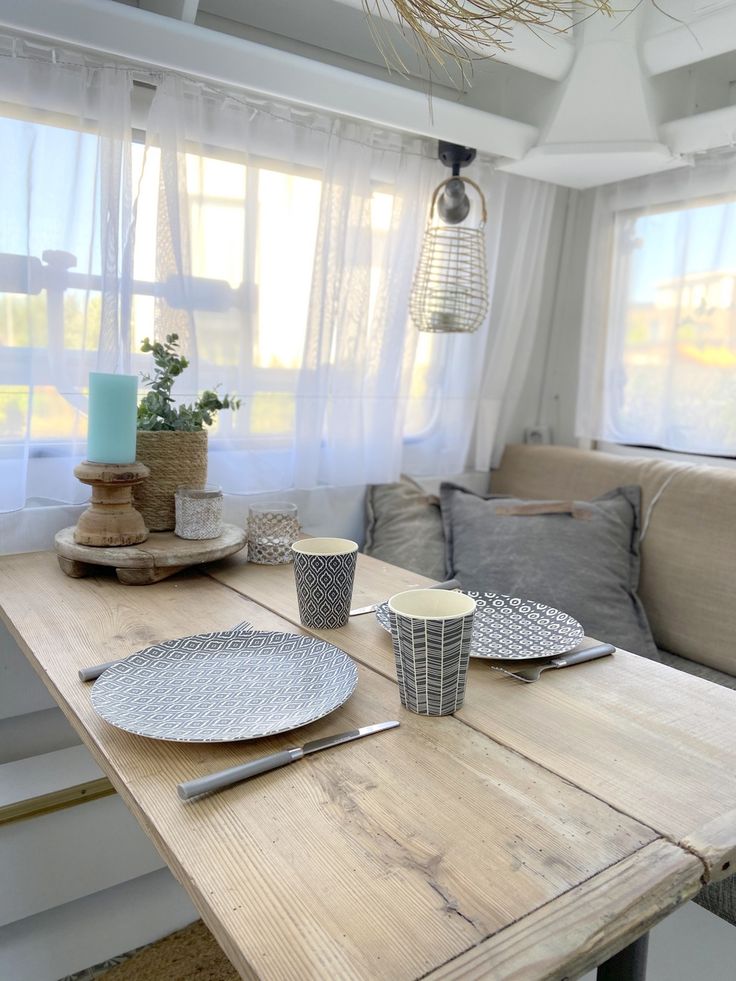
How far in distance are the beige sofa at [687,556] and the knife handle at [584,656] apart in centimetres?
86

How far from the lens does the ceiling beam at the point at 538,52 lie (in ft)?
5.92

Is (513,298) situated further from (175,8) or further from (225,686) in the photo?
(225,686)

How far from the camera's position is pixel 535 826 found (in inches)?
27.5

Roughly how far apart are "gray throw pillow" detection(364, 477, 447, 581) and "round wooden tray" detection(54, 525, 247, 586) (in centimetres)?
67

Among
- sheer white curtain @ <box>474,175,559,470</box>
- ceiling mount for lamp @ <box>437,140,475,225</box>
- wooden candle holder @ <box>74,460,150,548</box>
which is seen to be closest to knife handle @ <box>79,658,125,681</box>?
wooden candle holder @ <box>74,460,150,548</box>

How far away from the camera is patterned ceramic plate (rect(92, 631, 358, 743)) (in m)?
0.84

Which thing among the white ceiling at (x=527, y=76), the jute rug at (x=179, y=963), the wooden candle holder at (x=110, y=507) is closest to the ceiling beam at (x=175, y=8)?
the white ceiling at (x=527, y=76)

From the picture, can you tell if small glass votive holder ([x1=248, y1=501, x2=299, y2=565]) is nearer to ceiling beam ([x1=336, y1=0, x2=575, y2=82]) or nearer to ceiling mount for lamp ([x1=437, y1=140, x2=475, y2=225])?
ceiling mount for lamp ([x1=437, y1=140, x2=475, y2=225])

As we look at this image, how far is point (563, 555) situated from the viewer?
1997 millimetres

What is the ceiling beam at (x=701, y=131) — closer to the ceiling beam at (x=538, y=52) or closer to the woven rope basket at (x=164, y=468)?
the ceiling beam at (x=538, y=52)

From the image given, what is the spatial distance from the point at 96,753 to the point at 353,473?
1356 mm

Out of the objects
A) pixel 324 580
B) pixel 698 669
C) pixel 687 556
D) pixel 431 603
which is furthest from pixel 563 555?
pixel 431 603

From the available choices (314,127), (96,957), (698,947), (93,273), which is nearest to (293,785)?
(698,947)

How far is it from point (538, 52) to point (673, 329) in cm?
86
